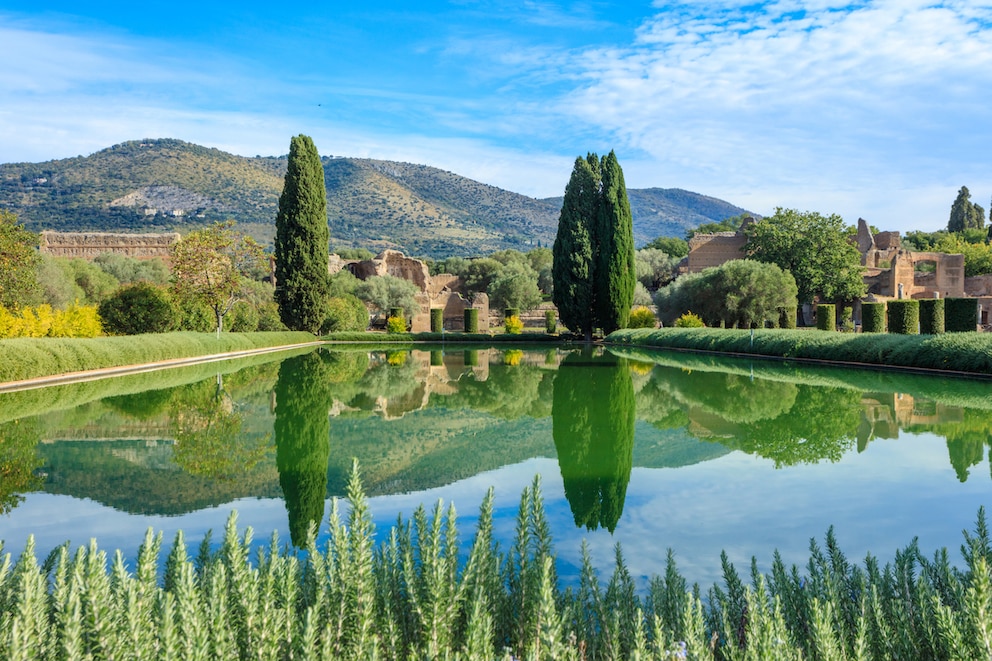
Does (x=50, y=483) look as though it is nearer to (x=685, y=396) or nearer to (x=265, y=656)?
(x=265, y=656)

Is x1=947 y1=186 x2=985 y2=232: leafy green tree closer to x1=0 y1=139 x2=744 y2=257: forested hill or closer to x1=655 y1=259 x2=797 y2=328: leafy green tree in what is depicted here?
x1=655 y1=259 x2=797 y2=328: leafy green tree

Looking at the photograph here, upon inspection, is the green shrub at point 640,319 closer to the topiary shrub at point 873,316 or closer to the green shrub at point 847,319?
the green shrub at point 847,319

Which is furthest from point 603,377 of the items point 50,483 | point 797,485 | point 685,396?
point 50,483

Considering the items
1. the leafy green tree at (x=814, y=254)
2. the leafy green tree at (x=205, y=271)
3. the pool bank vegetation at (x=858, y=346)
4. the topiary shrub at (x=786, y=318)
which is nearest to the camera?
the pool bank vegetation at (x=858, y=346)

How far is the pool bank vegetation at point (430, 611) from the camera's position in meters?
1.82

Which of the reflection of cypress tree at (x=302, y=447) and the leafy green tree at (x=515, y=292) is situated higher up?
the leafy green tree at (x=515, y=292)

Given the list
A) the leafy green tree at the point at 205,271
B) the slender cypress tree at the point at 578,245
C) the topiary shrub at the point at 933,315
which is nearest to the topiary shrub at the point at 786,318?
the slender cypress tree at the point at 578,245

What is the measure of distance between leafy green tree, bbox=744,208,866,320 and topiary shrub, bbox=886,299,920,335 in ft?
47.6

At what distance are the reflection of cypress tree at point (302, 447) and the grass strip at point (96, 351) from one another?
168 inches

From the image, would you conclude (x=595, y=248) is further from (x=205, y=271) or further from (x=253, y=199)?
(x=253, y=199)

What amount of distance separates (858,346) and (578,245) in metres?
13.6

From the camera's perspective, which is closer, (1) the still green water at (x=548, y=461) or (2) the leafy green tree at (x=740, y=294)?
(1) the still green water at (x=548, y=461)

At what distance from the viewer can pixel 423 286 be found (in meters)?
49.9

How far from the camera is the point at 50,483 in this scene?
18.5 ft
